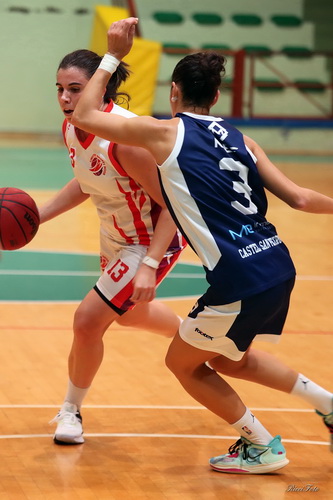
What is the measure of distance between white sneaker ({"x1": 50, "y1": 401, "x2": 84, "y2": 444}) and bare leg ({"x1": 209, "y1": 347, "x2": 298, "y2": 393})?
28.7 inches

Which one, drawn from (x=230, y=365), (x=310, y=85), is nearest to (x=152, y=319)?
(x=230, y=365)

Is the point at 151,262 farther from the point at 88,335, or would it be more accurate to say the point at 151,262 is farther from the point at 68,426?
the point at 68,426

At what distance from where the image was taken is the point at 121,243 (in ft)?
13.1

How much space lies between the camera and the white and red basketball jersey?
150 inches

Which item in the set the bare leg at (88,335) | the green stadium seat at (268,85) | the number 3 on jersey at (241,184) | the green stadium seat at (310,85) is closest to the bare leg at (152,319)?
the bare leg at (88,335)

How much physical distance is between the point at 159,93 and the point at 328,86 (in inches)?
144

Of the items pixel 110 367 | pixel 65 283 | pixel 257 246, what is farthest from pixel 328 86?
pixel 257 246

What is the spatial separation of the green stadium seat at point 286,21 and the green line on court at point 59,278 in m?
12.9

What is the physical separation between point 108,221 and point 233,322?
0.90 meters

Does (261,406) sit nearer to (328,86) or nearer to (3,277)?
(3,277)

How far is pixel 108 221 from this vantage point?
399cm

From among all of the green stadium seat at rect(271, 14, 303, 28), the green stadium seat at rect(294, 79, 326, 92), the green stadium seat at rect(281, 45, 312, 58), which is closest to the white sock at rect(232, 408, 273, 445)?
the green stadium seat at rect(294, 79, 326, 92)

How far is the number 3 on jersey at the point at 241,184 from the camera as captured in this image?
3346mm

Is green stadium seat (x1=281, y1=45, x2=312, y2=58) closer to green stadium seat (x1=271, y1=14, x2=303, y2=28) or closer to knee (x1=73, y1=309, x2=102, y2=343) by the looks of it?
green stadium seat (x1=271, y1=14, x2=303, y2=28)
